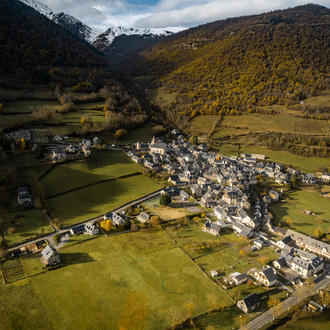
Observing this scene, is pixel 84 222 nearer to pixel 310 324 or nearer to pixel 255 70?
pixel 310 324

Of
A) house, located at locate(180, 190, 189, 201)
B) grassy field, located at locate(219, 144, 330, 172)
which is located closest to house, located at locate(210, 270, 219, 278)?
house, located at locate(180, 190, 189, 201)

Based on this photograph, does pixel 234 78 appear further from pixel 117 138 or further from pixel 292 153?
pixel 117 138

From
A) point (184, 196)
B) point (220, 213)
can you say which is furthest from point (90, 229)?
point (220, 213)

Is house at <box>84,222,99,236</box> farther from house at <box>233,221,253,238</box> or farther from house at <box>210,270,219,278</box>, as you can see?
house at <box>233,221,253,238</box>

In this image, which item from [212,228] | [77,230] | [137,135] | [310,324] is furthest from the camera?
[137,135]

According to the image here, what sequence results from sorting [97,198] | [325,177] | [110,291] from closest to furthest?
[110,291] < [97,198] < [325,177]

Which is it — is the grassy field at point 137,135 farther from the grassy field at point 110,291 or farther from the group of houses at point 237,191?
the grassy field at point 110,291

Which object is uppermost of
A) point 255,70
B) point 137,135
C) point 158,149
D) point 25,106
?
point 255,70
